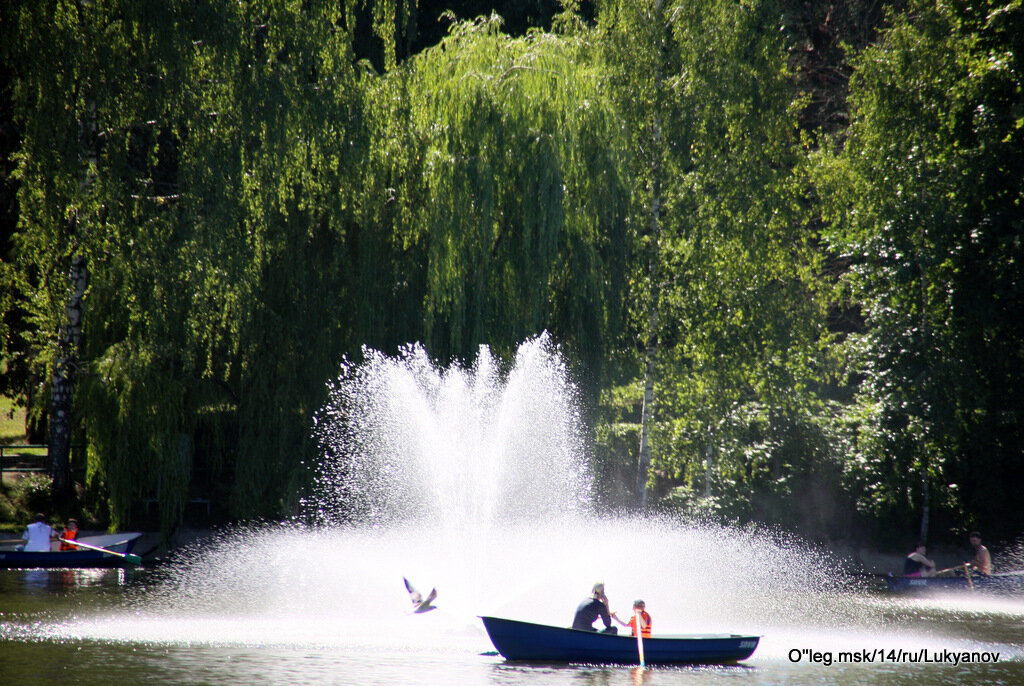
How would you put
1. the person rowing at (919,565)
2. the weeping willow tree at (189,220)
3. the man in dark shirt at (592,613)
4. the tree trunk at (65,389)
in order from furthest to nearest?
the person rowing at (919,565) → the tree trunk at (65,389) → the weeping willow tree at (189,220) → the man in dark shirt at (592,613)

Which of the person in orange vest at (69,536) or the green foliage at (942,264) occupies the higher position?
the green foliage at (942,264)

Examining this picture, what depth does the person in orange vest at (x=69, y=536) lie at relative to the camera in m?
24.1

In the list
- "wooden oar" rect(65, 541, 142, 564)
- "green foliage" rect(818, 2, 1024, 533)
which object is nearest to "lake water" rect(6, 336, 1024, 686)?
"wooden oar" rect(65, 541, 142, 564)

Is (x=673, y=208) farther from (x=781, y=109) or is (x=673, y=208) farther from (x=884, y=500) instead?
(x=884, y=500)

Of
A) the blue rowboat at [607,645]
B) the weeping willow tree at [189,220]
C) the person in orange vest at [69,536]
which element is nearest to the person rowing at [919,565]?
the blue rowboat at [607,645]

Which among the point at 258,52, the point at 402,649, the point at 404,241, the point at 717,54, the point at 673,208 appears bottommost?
the point at 402,649

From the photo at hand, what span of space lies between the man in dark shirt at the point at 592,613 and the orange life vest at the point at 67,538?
13.1m

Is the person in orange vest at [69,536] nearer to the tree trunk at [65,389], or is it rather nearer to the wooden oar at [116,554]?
the wooden oar at [116,554]

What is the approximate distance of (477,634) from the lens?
1770cm

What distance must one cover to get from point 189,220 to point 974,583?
61.4 feet

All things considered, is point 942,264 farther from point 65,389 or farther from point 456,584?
point 65,389

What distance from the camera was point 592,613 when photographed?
16312 millimetres

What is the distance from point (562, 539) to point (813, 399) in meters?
8.85

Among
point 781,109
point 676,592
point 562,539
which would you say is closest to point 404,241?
point 562,539
